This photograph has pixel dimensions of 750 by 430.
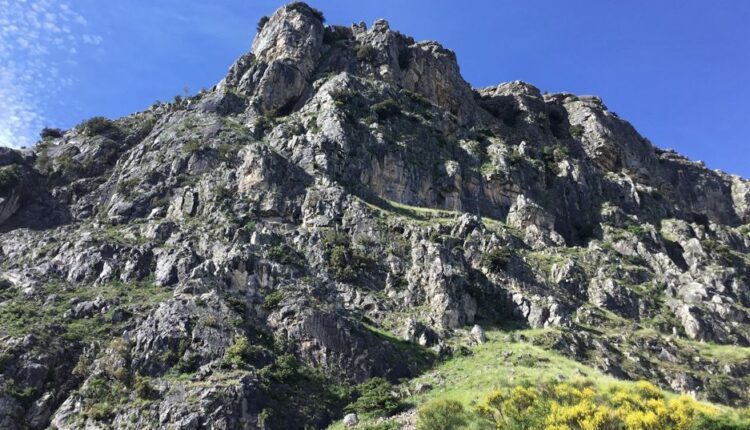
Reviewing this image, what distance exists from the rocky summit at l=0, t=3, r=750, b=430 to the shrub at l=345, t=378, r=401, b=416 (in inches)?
38.2

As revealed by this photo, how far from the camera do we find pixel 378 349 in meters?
45.9

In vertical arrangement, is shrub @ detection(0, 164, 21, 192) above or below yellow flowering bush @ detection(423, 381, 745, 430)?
above

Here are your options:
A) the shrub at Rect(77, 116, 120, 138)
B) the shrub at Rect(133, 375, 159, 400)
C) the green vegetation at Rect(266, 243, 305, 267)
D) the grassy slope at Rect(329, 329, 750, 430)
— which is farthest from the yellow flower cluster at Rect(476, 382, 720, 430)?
the shrub at Rect(77, 116, 120, 138)

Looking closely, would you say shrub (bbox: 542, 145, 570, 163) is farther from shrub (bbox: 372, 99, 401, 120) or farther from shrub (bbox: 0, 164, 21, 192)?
shrub (bbox: 0, 164, 21, 192)

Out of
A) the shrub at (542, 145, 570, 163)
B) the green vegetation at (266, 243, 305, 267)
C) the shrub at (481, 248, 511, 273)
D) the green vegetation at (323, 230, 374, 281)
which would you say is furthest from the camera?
the shrub at (542, 145, 570, 163)

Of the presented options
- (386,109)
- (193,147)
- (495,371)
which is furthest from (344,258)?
(386,109)

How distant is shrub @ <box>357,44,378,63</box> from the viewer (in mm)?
95875

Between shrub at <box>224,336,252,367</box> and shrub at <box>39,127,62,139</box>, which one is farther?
shrub at <box>39,127,62,139</box>

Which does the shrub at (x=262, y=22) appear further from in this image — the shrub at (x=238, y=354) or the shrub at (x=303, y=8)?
the shrub at (x=238, y=354)

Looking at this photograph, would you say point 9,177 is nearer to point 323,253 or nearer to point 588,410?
point 323,253

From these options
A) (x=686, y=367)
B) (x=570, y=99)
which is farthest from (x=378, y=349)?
(x=570, y=99)

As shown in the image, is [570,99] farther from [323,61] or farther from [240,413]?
[240,413]

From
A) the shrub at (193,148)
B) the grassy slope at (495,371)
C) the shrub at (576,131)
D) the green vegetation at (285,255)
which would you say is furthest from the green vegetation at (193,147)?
the shrub at (576,131)

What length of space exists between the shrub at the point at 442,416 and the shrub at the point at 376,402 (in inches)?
173
